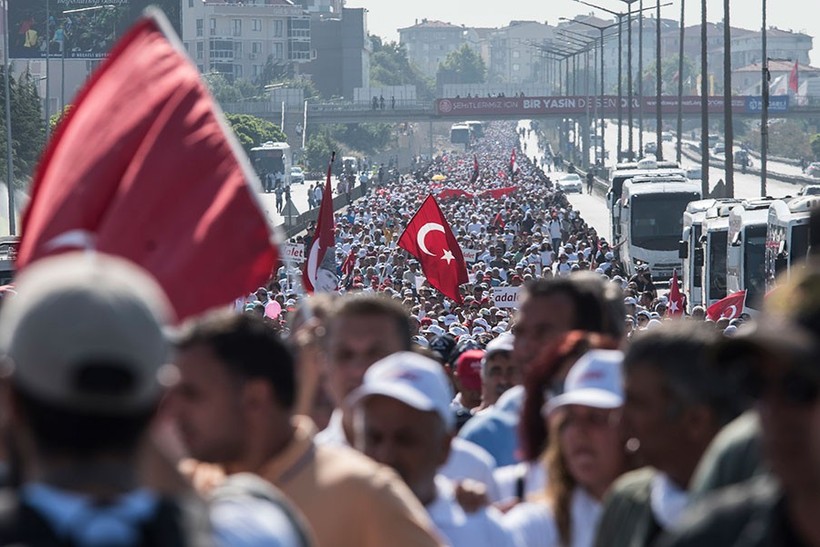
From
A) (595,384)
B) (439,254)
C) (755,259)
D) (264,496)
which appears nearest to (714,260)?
(755,259)

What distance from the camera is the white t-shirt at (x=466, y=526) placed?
4.80 metres

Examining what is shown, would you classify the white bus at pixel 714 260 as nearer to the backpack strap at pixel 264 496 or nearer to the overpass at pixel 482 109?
the backpack strap at pixel 264 496

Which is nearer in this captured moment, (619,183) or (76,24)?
(619,183)

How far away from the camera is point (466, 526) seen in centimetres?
481

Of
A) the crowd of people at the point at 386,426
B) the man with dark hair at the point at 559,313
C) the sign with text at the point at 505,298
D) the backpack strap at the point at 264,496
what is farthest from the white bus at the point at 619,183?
the backpack strap at the point at 264,496

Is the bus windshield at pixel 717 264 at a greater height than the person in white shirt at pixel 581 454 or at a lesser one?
lesser

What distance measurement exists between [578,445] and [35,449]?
2.21m

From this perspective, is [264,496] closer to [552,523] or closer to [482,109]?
[552,523]

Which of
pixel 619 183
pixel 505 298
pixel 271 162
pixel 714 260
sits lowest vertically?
pixel 505 298

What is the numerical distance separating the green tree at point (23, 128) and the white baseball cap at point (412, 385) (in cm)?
5515

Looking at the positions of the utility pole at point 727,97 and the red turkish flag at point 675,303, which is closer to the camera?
the red turkish flag at point 675,303

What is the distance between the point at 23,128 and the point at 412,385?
5790cm

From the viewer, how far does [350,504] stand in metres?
4.05

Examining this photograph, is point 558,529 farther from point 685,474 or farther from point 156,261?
point 156,261
